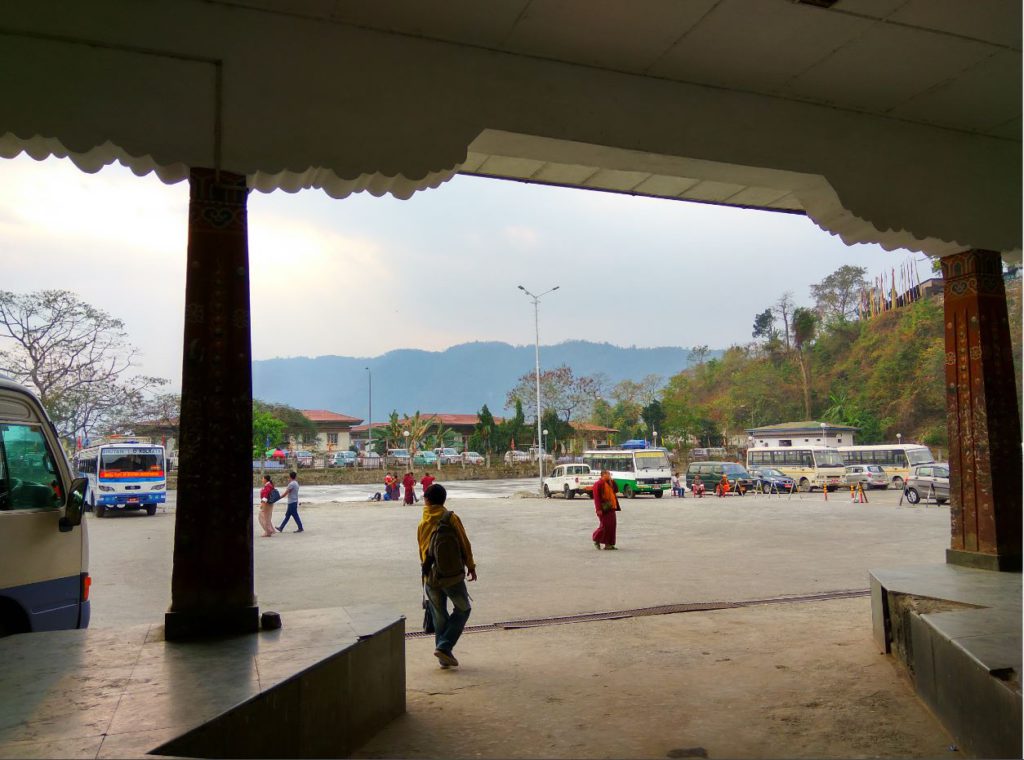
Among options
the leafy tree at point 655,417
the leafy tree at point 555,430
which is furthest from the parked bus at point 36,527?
the leafy tree at point 655,417

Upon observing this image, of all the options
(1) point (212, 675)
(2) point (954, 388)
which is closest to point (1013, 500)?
(2) point (954, 388)

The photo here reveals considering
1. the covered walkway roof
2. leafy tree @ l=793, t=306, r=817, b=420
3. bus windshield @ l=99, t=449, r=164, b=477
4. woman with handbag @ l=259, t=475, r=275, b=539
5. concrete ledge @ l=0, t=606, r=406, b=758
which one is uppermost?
leafy tree @ l=793, t=306, r=817, b=420

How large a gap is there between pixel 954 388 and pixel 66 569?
6.73 m

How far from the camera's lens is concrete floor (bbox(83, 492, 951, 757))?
13.2 ft

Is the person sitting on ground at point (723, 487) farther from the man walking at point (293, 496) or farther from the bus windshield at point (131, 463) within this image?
the bus windshield at point (131, 463)

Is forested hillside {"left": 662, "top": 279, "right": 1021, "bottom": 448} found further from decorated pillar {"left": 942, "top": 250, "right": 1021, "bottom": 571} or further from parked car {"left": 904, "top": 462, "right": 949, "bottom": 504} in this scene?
decorated pillar {"left": 942, "top": 250, "right": 1021, "bottom": 571}

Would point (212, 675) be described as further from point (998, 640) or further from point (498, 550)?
point (498, 550)

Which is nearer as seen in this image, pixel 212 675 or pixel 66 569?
pixel 212 675

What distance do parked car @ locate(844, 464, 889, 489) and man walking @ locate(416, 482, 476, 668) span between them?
2927 cm

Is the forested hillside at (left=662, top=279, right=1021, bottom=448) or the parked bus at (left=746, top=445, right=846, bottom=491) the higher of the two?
the forested hillside at (left=662, top=279, right=1021, bottom=448)

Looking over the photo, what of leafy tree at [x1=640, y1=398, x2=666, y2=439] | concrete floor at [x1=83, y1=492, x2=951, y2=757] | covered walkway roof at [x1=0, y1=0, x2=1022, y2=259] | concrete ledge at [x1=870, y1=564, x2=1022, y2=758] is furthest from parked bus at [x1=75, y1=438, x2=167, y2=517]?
leafy tree at [x1=640, y1=398, x2=666, y2=439]

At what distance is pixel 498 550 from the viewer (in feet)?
42.8

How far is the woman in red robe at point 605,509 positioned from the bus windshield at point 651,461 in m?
16.9

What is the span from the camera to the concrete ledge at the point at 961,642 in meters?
3.00
